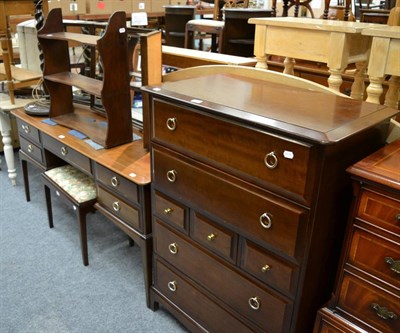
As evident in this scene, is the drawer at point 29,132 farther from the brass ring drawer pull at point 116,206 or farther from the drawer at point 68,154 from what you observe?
the brass ring drawer pull at point 116,206

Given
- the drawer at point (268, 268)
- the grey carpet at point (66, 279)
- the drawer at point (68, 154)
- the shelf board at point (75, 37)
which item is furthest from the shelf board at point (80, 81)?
the drawer at point (268, 268)

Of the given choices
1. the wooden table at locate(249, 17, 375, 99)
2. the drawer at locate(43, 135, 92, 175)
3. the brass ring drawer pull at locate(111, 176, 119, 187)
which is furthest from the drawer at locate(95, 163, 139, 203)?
the wooden table at locate(249, 17, 375, 99)

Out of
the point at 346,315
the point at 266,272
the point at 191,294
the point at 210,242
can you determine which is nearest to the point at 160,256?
the point at 191,294

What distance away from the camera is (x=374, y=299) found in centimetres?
113

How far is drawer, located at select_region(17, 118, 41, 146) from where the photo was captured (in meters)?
2.59

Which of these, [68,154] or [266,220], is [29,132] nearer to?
[68,154]

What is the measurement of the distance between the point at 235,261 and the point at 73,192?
1.21 m

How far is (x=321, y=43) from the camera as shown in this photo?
1736 mm

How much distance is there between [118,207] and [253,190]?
96 centimetres

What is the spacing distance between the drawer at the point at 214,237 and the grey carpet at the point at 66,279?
2.09 ft

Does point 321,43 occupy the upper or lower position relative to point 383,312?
upper

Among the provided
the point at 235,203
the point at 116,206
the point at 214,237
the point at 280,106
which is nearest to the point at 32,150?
the point at 116,206

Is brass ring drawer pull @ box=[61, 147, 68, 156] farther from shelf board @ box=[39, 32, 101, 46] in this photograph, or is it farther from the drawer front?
shelf board @ box=[39, 32, 101, 46]

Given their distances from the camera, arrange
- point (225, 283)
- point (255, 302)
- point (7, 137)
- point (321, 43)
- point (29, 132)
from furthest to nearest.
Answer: point (7, 137)
point (29, 132)
point (321, 43)
point (225, 283)
point (255, 302)
